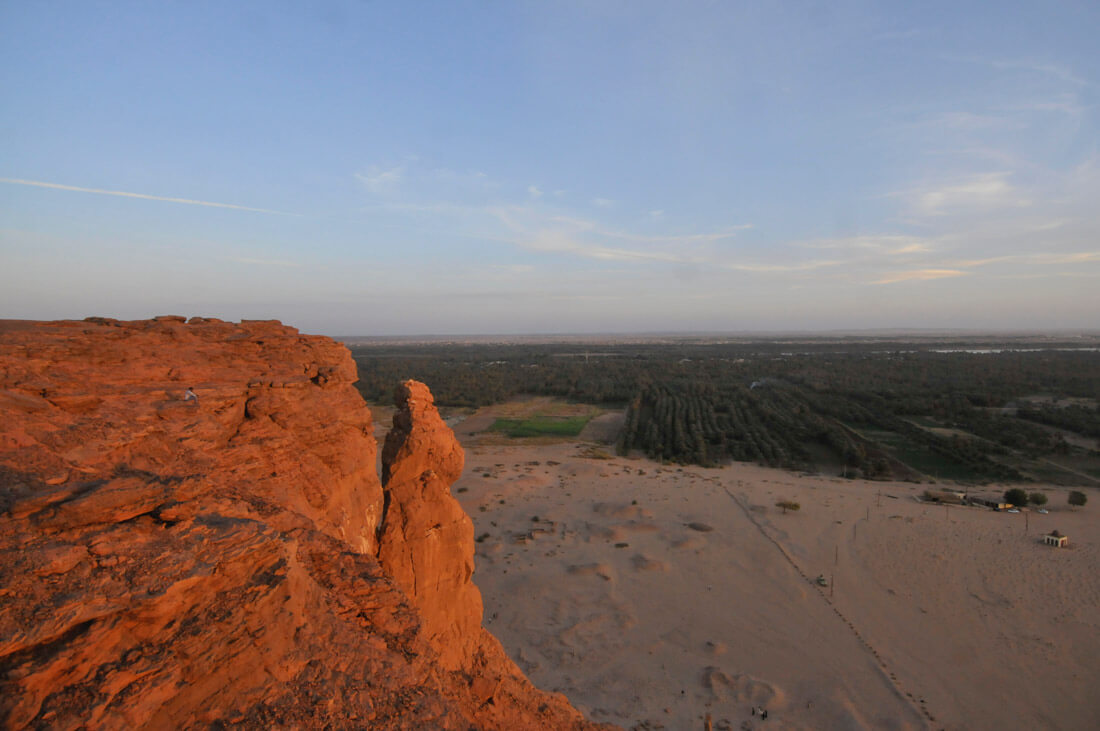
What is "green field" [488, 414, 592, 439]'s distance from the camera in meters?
52.9

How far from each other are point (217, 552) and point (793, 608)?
20461 millimetres

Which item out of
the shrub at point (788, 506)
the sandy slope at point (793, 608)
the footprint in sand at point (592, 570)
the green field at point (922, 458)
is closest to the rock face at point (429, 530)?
the sandy slope at point (793, 608)

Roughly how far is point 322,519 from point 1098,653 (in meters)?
23.9

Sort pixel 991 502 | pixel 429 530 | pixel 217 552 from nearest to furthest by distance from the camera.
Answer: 1. pixel 217 552
2. pixel 429 530
3. pixel 991 502

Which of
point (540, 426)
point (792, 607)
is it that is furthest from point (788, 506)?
point (540, 426)

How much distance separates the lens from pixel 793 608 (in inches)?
774

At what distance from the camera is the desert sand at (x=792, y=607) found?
15039 mm

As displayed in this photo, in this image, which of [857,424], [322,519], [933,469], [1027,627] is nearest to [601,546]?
[1027,627]

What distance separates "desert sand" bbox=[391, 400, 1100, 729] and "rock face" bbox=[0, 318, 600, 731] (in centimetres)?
862

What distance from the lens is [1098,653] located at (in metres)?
17.3

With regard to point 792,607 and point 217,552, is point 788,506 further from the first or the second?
point 217,552

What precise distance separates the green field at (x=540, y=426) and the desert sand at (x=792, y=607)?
20.2 meters

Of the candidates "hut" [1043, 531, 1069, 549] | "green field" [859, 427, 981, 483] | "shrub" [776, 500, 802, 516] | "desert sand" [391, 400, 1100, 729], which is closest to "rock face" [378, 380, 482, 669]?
"desert sand" [391, 400, 1100, 729]

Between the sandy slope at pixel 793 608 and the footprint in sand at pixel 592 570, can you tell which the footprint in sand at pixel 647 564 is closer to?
the sandy slope at pixel 793 608
